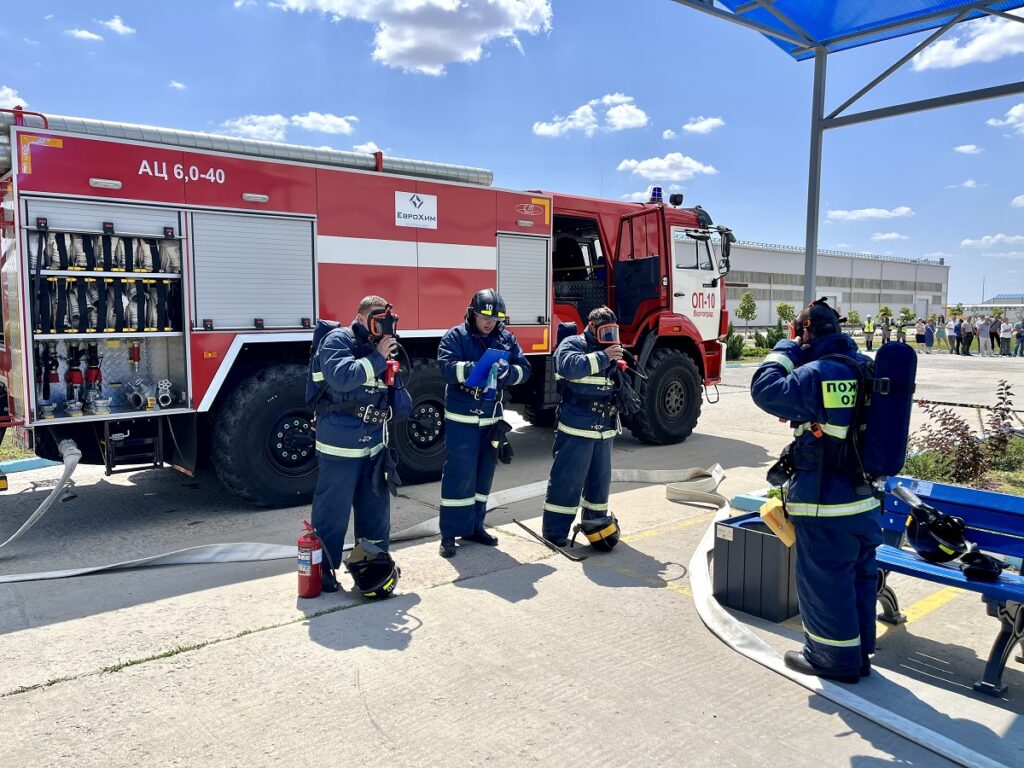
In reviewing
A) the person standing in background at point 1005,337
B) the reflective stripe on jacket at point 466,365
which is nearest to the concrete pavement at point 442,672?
the reflective stripe on jacket at point 466,365

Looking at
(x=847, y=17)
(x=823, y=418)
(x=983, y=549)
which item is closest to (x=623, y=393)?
(x=823, y=418)

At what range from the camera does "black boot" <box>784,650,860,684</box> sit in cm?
334

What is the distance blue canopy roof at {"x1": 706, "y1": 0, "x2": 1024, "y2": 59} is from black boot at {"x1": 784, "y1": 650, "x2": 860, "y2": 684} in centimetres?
502

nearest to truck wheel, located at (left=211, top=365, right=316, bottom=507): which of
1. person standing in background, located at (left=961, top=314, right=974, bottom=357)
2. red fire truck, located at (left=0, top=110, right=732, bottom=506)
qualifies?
red fire truck, located at (left=0, top=110, right=732, bottom=506)

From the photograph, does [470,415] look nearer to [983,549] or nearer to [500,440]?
[500,440]

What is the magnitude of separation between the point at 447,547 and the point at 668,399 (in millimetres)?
4960

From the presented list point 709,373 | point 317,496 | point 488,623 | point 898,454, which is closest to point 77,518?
point 317,496

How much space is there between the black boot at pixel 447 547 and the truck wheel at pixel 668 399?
4378 millimetres

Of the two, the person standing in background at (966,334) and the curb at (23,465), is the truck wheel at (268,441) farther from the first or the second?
the person standing in background at (966,334)

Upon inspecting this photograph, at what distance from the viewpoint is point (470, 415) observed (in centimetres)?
521

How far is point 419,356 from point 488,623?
3890mm

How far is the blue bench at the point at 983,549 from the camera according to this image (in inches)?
129

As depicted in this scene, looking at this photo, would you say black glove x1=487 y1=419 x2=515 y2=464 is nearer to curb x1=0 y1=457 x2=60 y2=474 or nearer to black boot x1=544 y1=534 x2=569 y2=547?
black boot x1=544 y1=534 x2=569 y2=547

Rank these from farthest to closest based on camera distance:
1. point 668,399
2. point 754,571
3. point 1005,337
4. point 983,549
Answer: point 1005,337, point 668,399, point 754,571, point 983,549
